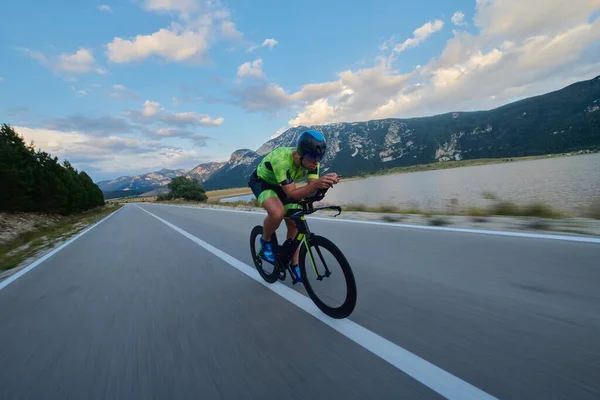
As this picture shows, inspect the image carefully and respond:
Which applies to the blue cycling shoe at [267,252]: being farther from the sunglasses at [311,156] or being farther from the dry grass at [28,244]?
the dry grass at [28,244]

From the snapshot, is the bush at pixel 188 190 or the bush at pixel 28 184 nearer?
the bush at pixel 28 184

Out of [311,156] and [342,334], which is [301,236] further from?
[342,334]

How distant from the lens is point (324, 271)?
2.79 m

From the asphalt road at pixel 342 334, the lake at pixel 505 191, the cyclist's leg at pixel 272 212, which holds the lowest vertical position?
the lake at pixel 505 191

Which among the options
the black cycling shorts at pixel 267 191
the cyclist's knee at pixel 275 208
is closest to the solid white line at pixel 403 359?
the cyclist's knee at pixel 275 208

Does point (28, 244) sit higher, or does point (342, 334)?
point (342, 334)

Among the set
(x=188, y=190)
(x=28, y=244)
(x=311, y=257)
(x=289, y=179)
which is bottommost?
(x=28, y=244)

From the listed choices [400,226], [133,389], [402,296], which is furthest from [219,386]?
[400,226]

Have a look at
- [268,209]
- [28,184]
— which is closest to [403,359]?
[268,209]

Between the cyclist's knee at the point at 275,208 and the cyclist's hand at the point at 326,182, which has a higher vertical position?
the cyclist's hand at the point at 326,182

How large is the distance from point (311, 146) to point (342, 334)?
1608 millimetres

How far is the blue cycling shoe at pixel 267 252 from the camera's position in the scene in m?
3.59

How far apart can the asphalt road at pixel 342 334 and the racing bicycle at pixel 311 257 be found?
126 millimetres

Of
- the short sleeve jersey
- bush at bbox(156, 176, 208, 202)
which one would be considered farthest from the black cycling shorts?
bush at bbox(156, 176, 208, 202)
